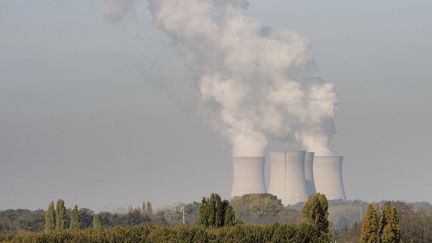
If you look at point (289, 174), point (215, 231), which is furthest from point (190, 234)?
point (289, 174)

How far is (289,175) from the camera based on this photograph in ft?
323

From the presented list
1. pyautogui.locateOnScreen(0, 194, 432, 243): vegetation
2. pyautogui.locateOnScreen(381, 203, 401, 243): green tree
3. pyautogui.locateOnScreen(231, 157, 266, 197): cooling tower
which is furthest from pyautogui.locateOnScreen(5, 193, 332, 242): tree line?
pyautogui.locateOnScreen(231, 157, 266, 197): cooling tower

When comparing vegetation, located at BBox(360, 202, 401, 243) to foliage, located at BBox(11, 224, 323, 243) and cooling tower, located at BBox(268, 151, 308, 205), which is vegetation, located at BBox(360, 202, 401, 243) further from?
cooling tower, located at BBox(268, 151, 308, 205)

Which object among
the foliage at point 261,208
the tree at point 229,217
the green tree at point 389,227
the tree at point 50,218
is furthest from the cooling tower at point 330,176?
the green tree at point 389,227

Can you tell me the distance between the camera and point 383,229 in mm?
39688

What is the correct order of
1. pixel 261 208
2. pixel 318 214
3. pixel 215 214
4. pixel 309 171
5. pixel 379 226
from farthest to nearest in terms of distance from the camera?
pixel 261 208 → pixel 309 171 → pixel 318 214 → pixel 215 214 → pixel 379 226

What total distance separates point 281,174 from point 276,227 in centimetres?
5969

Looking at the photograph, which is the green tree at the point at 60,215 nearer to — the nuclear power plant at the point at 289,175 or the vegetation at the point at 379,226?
the nuclear power plant at the point at 289,175

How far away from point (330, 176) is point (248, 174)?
9.37m

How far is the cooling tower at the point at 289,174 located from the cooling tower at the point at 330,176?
244 centimetres

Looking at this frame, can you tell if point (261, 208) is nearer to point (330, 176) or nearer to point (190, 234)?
point (330, 176)

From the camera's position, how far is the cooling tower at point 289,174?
96.4 meters

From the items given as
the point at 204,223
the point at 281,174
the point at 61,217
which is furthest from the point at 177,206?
the point at 204,223

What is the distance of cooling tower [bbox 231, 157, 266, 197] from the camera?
95688 millimetres
